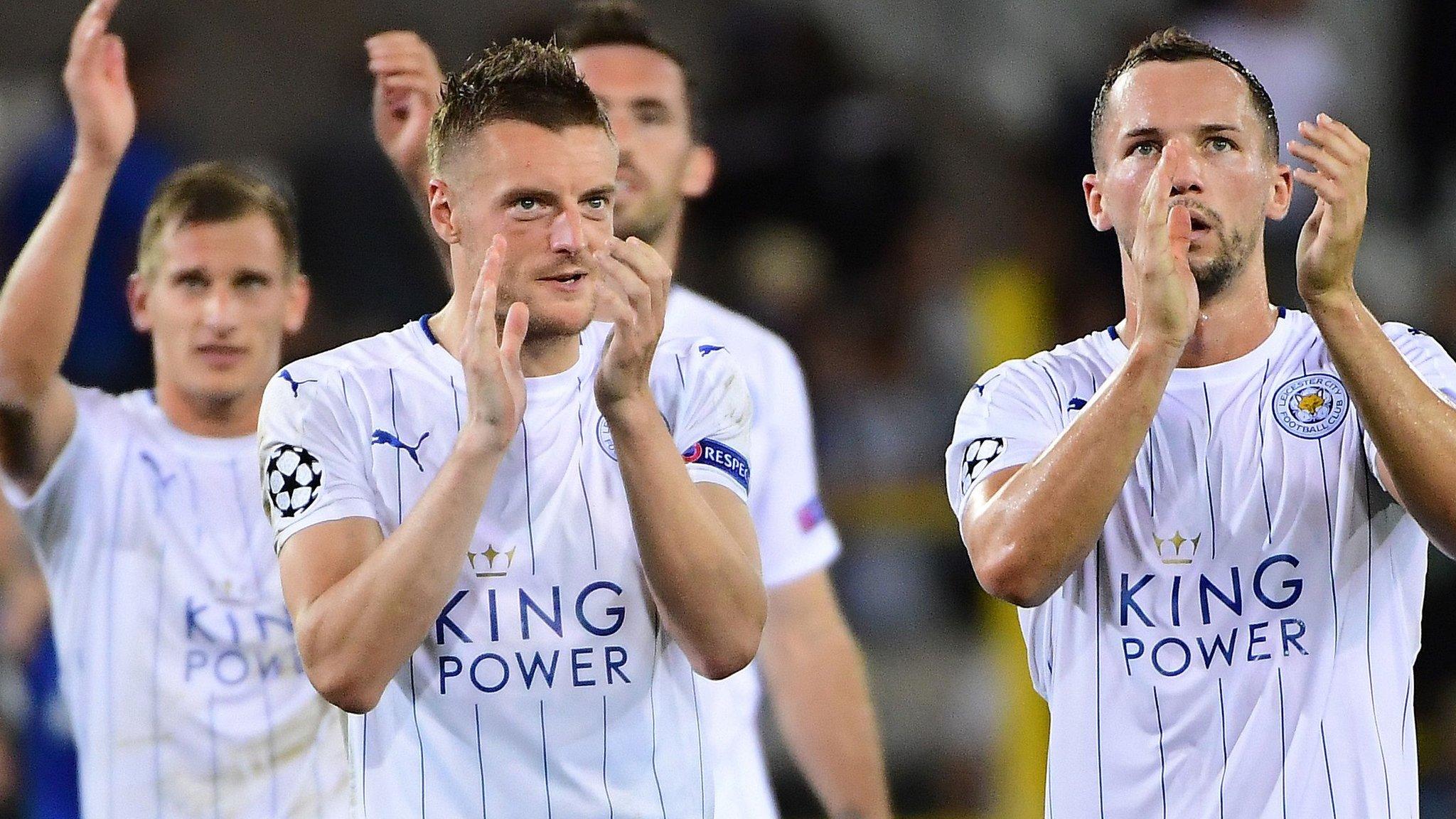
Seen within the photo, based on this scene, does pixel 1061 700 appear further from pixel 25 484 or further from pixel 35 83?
pixel 35 83

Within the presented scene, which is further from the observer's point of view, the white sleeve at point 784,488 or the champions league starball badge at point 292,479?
the white sleeve at point 784,488

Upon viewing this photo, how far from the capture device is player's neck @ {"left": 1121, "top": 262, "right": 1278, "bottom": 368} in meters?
3.43

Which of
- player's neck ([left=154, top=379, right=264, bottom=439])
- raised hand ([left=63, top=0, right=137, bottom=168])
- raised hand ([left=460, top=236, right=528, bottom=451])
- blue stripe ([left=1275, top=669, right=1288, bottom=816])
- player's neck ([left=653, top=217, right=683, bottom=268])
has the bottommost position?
blue stripe ([left=1275, top=669, right=1288, bottom=816])

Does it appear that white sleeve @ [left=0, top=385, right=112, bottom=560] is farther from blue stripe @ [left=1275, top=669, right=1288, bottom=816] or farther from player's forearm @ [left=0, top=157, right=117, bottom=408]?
blue stripe @ [left=1275, top=669, right=1288, bottom=816]

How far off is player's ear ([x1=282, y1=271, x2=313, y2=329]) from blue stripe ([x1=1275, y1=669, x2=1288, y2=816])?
2.49 m

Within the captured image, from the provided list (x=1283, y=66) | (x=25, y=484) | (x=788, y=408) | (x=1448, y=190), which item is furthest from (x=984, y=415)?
(x=1448, y=190)

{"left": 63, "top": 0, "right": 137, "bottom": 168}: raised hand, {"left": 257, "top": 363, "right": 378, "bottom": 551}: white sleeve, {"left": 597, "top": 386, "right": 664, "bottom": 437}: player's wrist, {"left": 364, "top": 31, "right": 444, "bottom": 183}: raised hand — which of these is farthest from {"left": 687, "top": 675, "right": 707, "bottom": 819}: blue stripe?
{"left": 63, "top": 0, "right": 137, "bottom": 168}: raised hand

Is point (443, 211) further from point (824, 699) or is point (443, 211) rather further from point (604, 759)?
point (824, 699)

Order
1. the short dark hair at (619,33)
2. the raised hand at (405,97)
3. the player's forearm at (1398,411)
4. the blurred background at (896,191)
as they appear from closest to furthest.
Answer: the player's forearm at (1398,411)
the raised hand at (405,97)
the short dark hair at (619,33)
the blurred background at (896,191)

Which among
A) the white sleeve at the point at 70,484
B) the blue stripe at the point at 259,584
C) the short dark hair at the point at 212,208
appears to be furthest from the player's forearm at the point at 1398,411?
the white sleeve at the point at 70,484

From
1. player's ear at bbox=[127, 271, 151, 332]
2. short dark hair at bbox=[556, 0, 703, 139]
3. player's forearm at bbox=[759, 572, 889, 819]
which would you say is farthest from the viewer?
short dark hair at bbox=[556, 0, 703, 139]

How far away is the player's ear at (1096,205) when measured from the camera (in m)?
3.49

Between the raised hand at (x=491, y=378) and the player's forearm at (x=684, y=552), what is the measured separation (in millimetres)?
168

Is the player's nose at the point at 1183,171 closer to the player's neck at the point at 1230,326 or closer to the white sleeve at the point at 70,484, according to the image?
the player's neck at the point at 1230,326
